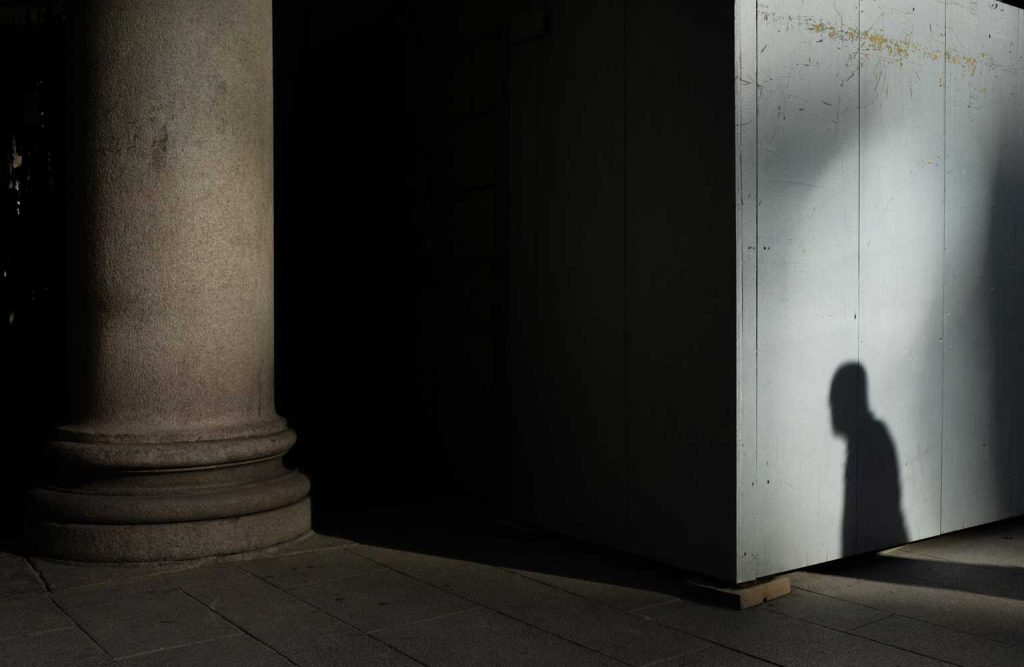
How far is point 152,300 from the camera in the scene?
576 cm

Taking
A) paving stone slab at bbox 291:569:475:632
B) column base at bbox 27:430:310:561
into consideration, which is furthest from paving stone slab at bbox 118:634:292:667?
column base at bbox 27:430:310:561

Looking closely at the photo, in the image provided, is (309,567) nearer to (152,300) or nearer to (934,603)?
(152,300)

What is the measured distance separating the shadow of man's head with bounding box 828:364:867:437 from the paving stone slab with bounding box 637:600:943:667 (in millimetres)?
1131

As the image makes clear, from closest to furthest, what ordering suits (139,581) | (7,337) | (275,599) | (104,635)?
1. (104,635)
2. (275,599)
3. (139,581)
4. (7,337)

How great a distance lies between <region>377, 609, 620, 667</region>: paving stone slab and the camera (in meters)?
4.14

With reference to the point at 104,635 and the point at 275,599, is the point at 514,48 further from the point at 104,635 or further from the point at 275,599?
the point at 104,635

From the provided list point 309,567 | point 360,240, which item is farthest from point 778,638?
point 360,240

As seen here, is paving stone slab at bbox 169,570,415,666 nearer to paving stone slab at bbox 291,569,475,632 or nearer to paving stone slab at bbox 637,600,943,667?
paving stone slab at bbox 291,569,475,632

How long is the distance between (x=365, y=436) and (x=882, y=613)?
211 inches

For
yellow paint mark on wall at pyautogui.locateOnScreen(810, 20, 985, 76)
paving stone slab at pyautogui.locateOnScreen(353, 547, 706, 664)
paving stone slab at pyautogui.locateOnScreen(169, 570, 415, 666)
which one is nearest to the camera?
paving stone slab at pyautogui.locateOnScreen(169, 570, 415, 666)

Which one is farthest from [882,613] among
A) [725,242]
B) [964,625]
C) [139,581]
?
[139,581]

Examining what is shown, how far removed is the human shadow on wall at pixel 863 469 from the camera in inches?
213

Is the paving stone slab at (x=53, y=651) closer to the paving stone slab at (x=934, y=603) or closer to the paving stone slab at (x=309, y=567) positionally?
the paving stone slab at (x=309, y=567)

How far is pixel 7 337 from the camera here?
8500mm
